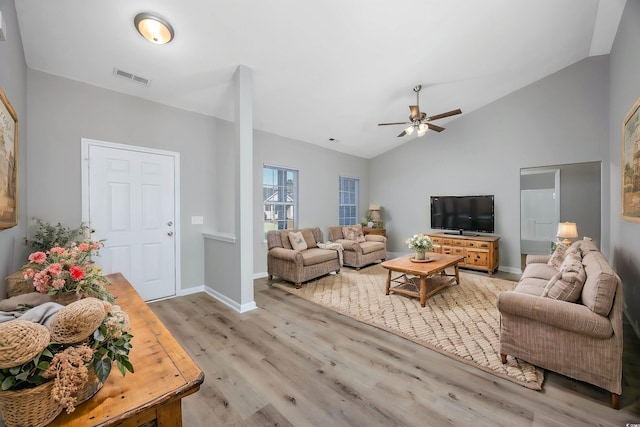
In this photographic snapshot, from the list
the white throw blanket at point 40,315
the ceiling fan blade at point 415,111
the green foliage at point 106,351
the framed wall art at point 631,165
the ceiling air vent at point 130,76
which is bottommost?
the green foliage at point 106,351

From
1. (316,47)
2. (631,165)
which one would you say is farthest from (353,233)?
(631,165)

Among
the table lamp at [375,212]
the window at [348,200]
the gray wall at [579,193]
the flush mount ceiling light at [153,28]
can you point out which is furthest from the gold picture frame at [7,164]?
the gray wall at [579,193]

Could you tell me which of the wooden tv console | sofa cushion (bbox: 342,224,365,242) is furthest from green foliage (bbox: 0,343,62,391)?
sofa cushion (bbox: 342,224,365,242)

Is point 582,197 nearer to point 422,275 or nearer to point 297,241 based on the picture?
point 422,275

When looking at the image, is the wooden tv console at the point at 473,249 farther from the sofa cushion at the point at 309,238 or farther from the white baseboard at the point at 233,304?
the white baseboard at the point at 233,304

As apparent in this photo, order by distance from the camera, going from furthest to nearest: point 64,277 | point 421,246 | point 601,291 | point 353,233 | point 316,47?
point 353,233, point 421,246, point 316,47, point 601,291, point 64,277

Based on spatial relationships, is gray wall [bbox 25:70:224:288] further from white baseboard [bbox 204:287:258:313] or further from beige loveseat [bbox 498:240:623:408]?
beige loveseat [bbox 498:240:623:408]

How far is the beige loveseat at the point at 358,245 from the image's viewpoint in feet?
17.8

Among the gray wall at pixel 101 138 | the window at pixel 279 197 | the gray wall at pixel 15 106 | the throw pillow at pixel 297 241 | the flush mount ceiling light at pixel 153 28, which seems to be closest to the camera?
the gray wall at pixel 15 106

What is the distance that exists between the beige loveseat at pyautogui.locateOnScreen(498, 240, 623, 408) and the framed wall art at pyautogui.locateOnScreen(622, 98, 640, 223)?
79cm

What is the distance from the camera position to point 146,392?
880 millimetres

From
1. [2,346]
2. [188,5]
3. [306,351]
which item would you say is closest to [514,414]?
[306,351]

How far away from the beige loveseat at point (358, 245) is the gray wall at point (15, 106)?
456 centimetres

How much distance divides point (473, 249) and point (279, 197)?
393 centimetres
